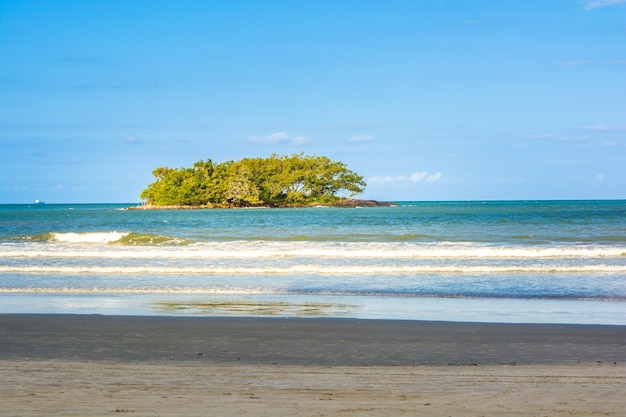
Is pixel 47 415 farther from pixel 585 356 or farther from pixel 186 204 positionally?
pixel 186 204

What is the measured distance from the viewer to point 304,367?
309 inches

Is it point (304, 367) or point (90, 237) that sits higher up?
point (90, 237)

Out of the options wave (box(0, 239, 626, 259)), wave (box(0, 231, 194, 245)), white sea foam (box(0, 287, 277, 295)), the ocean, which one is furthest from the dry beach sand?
wave (box(0, 231, 194, 245))

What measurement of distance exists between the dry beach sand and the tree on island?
348 ft

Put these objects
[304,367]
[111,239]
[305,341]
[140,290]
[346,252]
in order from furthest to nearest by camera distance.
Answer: [111,239] < [346,252] < [140,290] < [305,341] < [304,367]

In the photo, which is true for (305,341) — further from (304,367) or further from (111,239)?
(111,239)

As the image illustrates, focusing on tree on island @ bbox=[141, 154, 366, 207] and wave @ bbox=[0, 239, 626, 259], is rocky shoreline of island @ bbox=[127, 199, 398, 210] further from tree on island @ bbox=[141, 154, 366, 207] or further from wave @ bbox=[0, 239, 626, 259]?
wave @ bbox=[0, 239, 626, 259]

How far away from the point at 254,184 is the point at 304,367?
112m

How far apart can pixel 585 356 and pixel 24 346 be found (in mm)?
7336

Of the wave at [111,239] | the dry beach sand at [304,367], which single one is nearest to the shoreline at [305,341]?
the dry beach sand at [304,367]

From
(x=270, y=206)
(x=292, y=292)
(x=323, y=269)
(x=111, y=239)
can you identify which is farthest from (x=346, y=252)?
(x=270, y=206)

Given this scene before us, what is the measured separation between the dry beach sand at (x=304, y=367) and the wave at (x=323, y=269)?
9.16 metres

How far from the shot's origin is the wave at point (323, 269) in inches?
813

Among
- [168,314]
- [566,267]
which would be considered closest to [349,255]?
[566,267]
